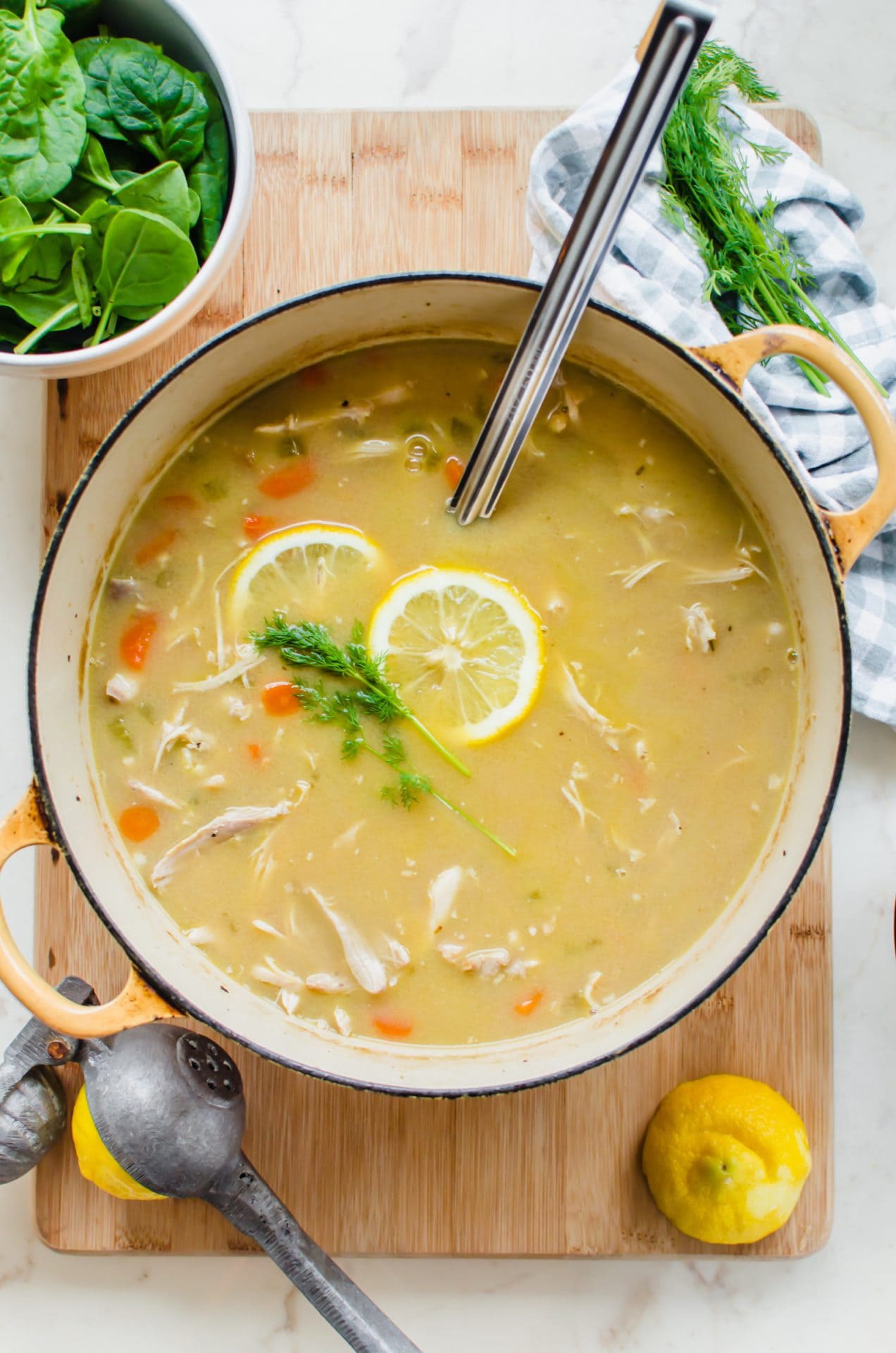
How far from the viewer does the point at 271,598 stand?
6.35ft

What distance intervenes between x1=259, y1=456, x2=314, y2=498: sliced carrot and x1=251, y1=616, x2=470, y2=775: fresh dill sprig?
0.71 ft

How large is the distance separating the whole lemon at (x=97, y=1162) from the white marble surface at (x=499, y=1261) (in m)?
0.31

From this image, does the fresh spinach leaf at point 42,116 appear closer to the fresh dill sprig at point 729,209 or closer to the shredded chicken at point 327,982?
the fresh dill sprig at point 729,209

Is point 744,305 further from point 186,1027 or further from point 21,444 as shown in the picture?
point 186,1027

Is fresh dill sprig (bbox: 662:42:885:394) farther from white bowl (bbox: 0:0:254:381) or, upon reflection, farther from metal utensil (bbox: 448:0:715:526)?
white bowl (bbox: 0:0:254:381)

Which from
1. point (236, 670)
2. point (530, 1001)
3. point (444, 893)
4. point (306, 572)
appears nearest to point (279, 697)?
point (236, 670)

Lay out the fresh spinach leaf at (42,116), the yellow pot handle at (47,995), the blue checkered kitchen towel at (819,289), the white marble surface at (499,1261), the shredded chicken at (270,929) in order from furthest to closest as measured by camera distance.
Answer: the white marble surface at (499,1261) → the blue checkered kitchen towel at (819,289) → the shredded chicken at (270,929) → the fresh spinach leaf at (42,116) → the yellow pot handle at (47,995)

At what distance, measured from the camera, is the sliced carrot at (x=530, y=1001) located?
193 centimetres

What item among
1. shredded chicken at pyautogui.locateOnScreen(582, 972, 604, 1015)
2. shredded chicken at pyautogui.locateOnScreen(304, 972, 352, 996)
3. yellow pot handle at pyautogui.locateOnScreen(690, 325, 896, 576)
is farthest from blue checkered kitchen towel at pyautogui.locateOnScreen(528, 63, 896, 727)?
shredded chicken at pyautogui.locateOnScreen(304, 972, 352, 996)

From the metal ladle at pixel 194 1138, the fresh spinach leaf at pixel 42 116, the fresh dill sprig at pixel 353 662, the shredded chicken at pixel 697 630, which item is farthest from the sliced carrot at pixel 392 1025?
the fresh spinach leaf at pixel 42 116

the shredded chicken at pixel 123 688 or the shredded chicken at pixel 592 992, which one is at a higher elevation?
the shredded chicken at pixel 123 688

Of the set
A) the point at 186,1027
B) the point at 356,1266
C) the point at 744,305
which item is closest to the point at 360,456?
the point at 744,305

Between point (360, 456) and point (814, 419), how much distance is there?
83cm

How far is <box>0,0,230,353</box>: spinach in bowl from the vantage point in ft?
6.07
